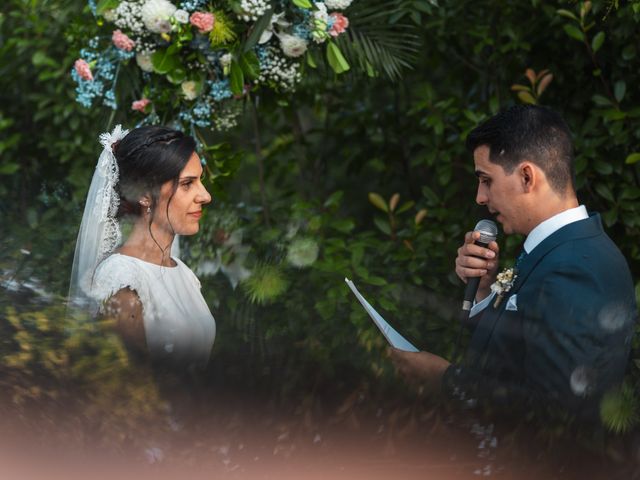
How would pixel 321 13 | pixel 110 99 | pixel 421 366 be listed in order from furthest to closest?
1. pixel 110 99
2. pixel 321 13
3. pixel 421 366

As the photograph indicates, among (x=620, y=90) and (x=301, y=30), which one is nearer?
(x=301, y=30)

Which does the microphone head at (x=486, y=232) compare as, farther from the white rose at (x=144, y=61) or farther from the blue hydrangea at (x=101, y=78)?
the blue hydrangea at (x=101, y=78)

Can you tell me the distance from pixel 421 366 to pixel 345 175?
3881 mm

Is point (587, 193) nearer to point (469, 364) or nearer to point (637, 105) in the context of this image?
point (637, 105)

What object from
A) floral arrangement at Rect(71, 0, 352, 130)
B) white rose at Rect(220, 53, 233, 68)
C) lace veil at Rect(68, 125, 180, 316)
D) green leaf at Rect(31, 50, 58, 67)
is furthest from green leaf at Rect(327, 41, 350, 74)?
green leaf at Rect(31, 50, 58, 67)

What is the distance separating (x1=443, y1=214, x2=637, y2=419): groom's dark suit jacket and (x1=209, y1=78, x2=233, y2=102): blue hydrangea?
157 cm

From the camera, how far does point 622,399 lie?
2104mm

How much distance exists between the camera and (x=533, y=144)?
8.37ft

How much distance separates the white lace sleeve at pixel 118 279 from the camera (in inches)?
103

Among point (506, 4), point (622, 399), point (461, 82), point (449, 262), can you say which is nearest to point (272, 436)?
point (622, 399)

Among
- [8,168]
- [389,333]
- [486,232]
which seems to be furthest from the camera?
[8,168]

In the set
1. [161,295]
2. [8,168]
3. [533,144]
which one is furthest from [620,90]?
[8,168]

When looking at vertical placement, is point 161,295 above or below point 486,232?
below

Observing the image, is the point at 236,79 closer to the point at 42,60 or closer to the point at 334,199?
the point at 334,199
